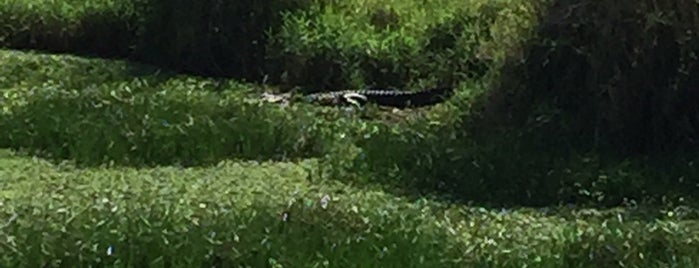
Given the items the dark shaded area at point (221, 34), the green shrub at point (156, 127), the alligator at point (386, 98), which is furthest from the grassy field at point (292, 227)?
the dark shaded area at point (221, 34)

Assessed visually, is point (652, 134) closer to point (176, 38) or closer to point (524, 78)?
point (524, 78)

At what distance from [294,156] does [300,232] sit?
1.76m

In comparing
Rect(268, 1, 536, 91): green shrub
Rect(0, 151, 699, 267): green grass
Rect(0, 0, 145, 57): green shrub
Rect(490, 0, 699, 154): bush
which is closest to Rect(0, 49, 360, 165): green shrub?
Rect(0, 151, 699, 267): green grass

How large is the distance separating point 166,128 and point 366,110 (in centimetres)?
167

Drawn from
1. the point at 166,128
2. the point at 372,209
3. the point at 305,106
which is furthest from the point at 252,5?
the point at 372,209

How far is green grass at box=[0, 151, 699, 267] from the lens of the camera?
4629 mm

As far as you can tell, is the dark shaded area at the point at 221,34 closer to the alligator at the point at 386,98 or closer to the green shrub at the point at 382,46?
the green shrub at the point at 382,46

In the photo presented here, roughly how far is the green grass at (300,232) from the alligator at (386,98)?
2845mm

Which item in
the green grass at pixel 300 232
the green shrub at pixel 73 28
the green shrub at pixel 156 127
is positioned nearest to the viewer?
the green grass at pixel 300 232

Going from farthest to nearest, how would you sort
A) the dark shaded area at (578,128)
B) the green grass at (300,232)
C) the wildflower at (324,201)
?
the dark shaded area at (578,128) → the wildflower at (324,201) → the green grass at (300,232)

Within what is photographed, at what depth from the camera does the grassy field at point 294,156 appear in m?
4.72

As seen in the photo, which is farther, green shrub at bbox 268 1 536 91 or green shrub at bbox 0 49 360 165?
green shrub at bbox 268 1 536 91

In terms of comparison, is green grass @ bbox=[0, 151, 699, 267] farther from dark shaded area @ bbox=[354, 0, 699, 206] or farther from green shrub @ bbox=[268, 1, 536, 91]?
green shrub @ bbox=[268, 1, 536, 91]

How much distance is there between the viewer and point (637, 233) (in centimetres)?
489
